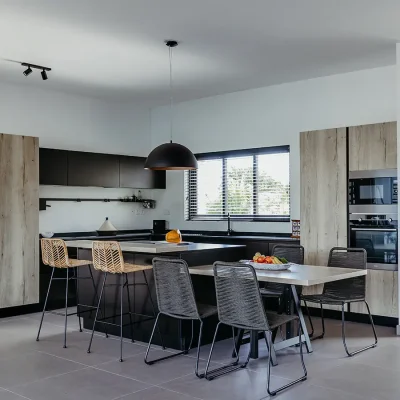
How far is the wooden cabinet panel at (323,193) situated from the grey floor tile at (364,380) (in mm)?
1897

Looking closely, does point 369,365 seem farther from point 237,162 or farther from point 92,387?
point 237,162

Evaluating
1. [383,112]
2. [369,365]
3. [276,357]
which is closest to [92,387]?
[276,357]

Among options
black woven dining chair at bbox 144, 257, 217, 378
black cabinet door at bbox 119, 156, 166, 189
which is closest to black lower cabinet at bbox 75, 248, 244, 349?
black woven dining chair at bbox 144, 257, 217, 378

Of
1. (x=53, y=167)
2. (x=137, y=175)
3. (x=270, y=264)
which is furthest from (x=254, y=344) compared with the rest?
(x=137, y=175)

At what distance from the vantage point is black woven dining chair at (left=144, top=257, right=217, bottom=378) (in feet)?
13.4

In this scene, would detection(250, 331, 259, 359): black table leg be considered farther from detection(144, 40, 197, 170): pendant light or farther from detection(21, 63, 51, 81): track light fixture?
detection(21, 63, 51, 81): track light fixture

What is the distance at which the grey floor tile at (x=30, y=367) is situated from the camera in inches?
156

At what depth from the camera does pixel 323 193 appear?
600 centimetres

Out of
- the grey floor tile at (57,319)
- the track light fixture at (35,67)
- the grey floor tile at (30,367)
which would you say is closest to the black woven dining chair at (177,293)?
the grey floor tile at (30,367)

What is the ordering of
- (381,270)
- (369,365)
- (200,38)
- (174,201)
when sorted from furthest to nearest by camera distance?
(174,201), (381,270), (200,38), (369,365)

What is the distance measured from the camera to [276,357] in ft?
14.6

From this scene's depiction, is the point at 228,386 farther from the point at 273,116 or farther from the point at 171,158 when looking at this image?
the point at 273,116

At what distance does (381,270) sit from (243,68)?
2.71m

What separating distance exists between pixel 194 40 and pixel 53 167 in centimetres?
281
